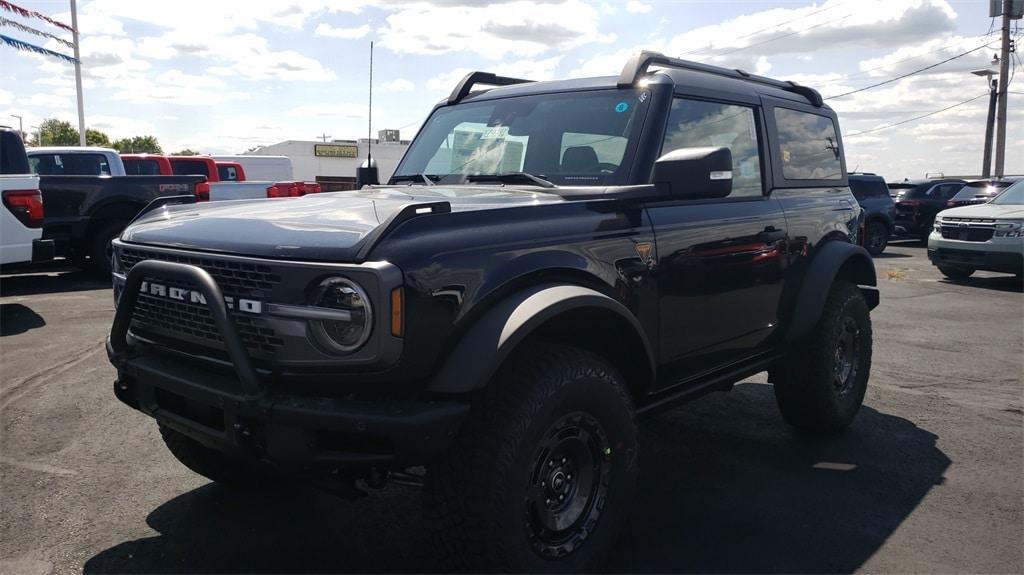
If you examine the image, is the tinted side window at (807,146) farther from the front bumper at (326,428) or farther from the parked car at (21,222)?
the parked car at (21,222)

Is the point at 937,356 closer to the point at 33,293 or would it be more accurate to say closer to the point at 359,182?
the point at 359,182

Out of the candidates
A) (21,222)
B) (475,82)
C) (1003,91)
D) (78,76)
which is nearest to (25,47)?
(78,76)

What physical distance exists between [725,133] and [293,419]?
273cm

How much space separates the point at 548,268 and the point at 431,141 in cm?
188

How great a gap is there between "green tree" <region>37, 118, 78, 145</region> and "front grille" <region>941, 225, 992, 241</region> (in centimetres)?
6101

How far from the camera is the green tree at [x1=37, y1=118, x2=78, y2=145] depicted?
Result: 60.3 m

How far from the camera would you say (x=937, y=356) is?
283 inches

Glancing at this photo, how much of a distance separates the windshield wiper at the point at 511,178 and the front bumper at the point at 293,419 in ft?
4.51

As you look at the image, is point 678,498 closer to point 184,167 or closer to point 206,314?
point 206,314

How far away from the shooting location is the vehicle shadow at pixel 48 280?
33.9 ft

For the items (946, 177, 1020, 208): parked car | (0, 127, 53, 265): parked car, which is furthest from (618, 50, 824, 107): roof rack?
(946, 177, 1020, 208): parked car

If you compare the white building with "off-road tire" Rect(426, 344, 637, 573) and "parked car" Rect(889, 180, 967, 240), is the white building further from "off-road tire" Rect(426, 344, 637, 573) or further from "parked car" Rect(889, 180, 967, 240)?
"off-road tire" Rect(426, 344, 637, 573)

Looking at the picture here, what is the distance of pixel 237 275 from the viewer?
265cm

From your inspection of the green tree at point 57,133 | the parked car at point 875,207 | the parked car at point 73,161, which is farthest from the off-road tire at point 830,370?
the green tree at point 57,133
